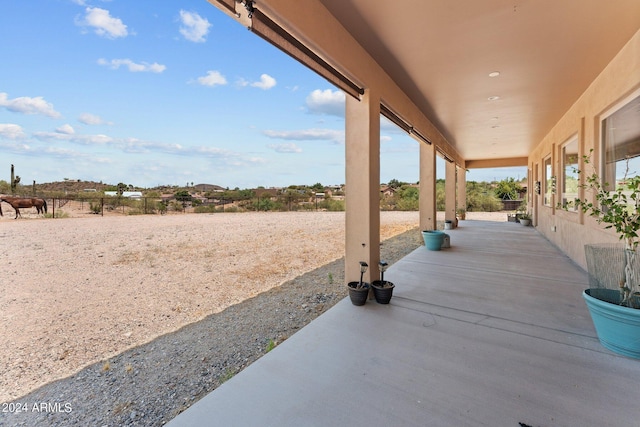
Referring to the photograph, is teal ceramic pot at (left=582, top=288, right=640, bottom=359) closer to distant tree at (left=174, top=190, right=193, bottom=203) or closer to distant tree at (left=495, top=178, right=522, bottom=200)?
distant tree at (left=174, top=190, right=193, bottom=203)

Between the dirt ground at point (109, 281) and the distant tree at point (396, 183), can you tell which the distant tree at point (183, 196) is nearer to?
the dirt ground at point (109, 281)

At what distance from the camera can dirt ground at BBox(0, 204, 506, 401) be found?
2504mm

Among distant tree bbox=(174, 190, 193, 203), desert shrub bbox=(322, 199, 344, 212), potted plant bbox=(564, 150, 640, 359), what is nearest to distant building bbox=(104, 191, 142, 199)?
distant tree bbox=(174, 190, 193, 203)

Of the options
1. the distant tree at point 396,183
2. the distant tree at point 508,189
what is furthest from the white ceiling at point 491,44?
the distant tree at point 396,183

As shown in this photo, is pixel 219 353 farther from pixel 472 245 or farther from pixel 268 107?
pixel 268 107

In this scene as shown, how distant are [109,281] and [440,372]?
468cm

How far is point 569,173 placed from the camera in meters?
5.45

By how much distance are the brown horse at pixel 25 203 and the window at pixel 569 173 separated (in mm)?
10386

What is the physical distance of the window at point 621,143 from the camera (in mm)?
3045

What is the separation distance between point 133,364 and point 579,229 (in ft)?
20.2

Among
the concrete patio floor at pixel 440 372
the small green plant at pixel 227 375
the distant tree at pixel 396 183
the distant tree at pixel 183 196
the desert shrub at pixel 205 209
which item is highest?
the distant tree at pixel 396 183

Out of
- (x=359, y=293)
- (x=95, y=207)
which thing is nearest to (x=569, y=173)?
(x=359, y=293)

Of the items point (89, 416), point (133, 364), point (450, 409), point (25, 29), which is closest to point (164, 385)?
point (89, 416)

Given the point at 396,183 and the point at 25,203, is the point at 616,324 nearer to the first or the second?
the point at 25,203
